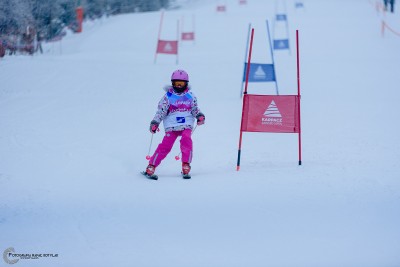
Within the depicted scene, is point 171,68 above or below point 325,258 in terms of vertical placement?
above

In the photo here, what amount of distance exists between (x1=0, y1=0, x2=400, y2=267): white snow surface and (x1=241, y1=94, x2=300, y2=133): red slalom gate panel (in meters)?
0.58

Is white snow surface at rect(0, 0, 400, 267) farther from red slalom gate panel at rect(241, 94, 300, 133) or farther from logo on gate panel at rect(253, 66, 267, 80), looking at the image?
logo on gate panel at rect(253, 66, 267, 80)

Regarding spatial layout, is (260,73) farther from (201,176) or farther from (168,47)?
(168,47)

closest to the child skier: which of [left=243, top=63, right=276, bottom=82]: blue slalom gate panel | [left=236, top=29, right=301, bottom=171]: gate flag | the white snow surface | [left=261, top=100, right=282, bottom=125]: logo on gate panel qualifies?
the white snow surface

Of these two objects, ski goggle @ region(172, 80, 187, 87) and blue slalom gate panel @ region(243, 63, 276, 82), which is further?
blue slalom gate panel @ region(243, 63, 276, 82)

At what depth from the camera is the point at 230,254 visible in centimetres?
369

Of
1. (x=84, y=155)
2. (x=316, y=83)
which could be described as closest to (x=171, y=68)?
(x=316, y=83)

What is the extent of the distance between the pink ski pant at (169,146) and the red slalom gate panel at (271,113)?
2.41ft

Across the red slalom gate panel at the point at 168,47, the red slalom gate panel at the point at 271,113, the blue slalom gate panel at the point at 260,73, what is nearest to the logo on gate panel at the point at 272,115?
the red slalom gate panel at the point at 271,113

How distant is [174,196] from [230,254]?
1.52m

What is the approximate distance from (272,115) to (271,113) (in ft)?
0.10

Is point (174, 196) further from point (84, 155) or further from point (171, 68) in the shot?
point (171, 68)

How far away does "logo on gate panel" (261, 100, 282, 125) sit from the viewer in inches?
236

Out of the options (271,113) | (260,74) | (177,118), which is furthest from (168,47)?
(271,113)
